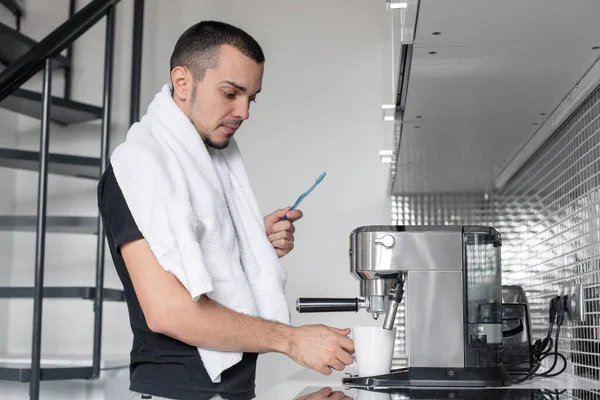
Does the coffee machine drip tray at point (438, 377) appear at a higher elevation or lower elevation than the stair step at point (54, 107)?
lower

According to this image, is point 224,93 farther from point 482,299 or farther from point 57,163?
point 57,163

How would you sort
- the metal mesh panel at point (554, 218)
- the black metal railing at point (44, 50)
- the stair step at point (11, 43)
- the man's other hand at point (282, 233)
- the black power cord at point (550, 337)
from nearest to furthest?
the man's other hand at point (282, 233) → the metal mesh panel at point (554, 218) → the black power cord at point (550, 337) → the black metal railing at point (44, 50) → the stair step at point (11, 43)

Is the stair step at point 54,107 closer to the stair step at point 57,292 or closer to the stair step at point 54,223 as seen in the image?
the stair step at point 54,223

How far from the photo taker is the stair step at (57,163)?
9.46ft

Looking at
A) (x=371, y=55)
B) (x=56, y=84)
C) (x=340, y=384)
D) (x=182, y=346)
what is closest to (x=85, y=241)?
A: (x=56, y=84)

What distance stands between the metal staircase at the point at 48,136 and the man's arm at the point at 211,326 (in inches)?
52.9

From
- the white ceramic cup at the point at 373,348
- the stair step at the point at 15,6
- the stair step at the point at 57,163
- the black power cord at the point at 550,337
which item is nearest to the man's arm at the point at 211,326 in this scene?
the white ceramic cup at the point at 373,348

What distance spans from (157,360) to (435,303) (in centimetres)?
54

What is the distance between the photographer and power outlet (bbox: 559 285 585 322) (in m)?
1.83

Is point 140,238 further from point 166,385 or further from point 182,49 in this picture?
point 182,49

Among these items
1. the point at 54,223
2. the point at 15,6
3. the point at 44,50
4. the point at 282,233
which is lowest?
the point at 282,233

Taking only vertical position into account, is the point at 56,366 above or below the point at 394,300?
below

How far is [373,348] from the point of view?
1476mm

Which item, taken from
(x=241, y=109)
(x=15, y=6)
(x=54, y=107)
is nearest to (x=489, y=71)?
(x=241, y=109)
